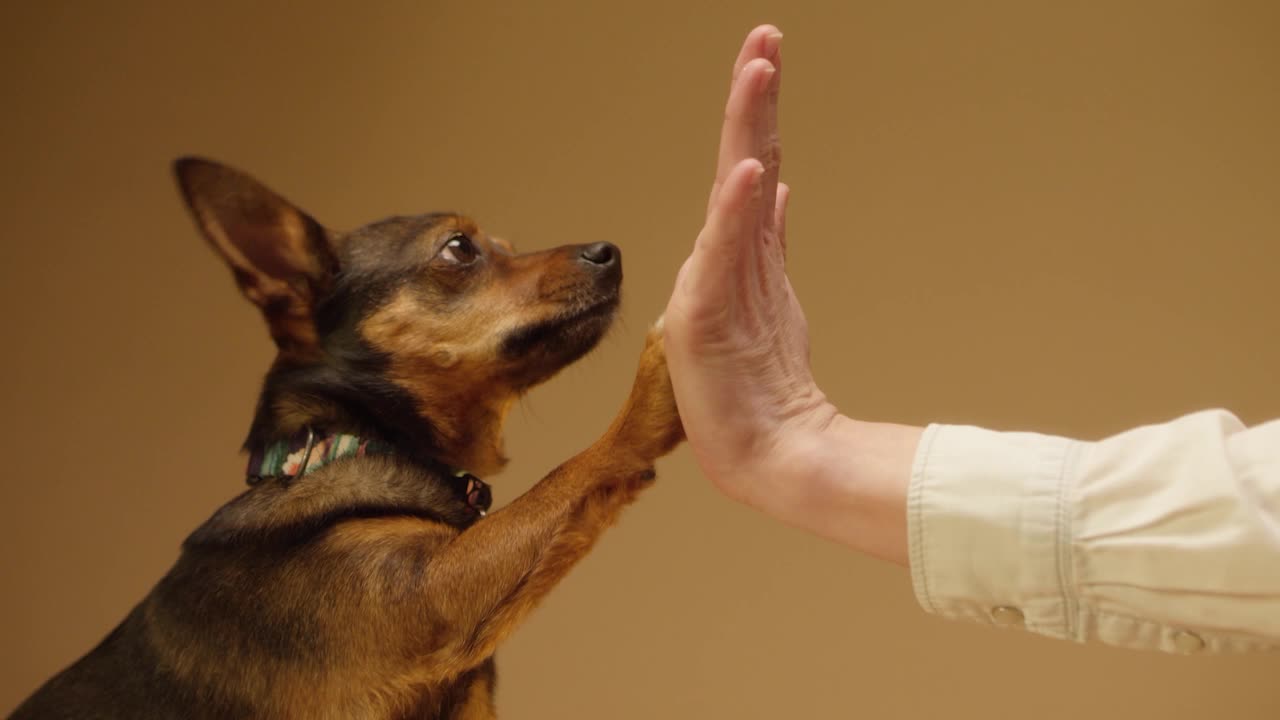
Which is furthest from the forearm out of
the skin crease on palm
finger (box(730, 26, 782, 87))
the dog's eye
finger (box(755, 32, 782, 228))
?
the dog's eye

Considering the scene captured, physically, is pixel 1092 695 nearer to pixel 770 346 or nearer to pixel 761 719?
pixel 761 719

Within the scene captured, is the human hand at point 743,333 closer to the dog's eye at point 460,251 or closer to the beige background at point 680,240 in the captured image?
the dog's eye at point 460,251

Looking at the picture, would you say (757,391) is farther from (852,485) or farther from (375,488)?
(375,488)

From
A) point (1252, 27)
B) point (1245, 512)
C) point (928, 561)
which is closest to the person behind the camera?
point (1245, 512)

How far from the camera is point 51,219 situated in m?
2.79

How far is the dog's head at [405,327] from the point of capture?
45.2 inches

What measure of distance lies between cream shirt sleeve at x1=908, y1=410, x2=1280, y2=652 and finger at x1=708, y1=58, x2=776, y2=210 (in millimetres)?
293

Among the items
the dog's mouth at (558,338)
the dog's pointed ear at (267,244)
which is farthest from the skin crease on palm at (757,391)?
the dog's pointed ear at (267,244)

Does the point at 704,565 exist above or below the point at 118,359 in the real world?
below

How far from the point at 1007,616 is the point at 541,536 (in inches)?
15.5

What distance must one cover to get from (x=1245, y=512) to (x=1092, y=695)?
6.24ft

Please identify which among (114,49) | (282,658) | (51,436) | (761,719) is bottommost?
(761,719)

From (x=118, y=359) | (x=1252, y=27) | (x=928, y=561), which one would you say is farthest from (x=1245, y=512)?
(x=118, y=359)

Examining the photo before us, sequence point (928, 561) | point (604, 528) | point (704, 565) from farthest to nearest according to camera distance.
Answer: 1. point (704, 565)
2. point (604, 528)
3. point (928, 561)
